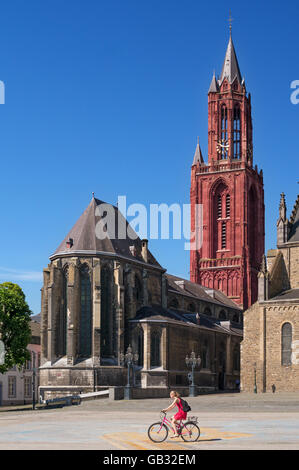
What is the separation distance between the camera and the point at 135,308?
68.3 m

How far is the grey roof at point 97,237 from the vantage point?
66.3 metres

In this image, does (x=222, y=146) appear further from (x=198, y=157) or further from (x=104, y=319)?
(x=104, y=319)

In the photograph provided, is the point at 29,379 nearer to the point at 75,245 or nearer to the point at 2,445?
the point at 75,245

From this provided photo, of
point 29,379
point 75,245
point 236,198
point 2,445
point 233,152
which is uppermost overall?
point 233,152

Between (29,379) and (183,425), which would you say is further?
(29,379)

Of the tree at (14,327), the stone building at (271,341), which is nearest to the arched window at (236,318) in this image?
the stone building at (271,341)

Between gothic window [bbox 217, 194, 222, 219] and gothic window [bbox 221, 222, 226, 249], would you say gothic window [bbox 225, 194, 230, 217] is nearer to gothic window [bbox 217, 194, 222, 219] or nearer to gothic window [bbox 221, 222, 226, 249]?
gothic window [bbox 217, 194, 222, 219]

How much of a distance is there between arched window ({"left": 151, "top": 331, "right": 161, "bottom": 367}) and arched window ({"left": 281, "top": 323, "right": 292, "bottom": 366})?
11.5 m

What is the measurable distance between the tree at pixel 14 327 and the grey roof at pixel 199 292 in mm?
26864

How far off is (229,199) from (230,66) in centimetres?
2236

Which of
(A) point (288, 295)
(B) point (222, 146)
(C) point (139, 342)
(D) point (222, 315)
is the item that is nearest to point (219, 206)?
(B) point (222, 146)

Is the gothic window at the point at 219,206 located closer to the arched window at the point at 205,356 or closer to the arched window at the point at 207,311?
the arched window at the point at 207,311

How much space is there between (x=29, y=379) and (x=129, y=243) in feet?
71.2
